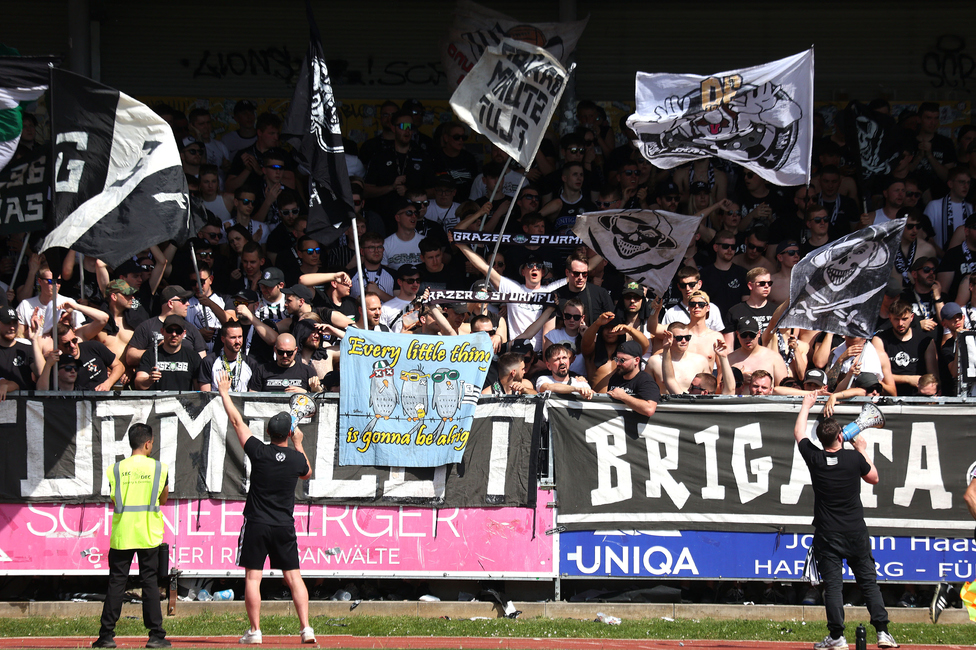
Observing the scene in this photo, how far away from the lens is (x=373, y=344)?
10141 mm

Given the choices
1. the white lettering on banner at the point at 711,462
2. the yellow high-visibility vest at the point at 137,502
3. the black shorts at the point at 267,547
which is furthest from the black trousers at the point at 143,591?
the white lettering on banner at the point at 711,462

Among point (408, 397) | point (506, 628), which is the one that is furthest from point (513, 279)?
point (506, 628)

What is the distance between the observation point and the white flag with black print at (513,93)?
11.0 m

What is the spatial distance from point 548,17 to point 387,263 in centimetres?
602

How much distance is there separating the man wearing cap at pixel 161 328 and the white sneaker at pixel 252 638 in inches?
127

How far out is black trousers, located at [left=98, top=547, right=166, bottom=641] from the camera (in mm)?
8422

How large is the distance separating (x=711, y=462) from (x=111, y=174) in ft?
20.1

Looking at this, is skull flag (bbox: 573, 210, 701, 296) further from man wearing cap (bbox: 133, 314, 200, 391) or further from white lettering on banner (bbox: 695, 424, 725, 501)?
man wearing cap (bbox: 133, 314, 200, 391)

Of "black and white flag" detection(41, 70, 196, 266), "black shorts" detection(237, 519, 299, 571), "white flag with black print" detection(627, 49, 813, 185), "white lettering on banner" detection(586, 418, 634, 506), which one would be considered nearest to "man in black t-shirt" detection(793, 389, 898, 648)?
"white lettering on banner" detection(586, 418, 634, 506)

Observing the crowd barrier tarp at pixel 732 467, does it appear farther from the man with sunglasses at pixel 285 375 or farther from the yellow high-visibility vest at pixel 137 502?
the yellow high-visibility vest at pixel 137 502

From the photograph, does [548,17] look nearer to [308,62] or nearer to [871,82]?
[871,82]

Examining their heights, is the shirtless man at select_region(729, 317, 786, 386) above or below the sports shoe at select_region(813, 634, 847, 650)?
above

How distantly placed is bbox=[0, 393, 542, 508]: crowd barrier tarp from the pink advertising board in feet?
0.38

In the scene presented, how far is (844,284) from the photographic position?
10.1 meters
